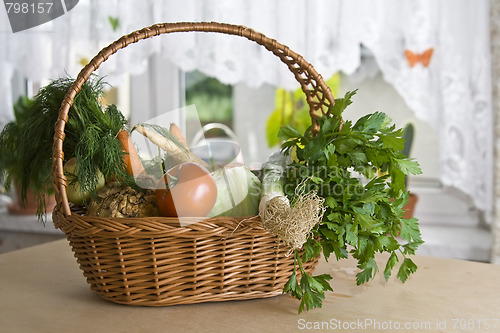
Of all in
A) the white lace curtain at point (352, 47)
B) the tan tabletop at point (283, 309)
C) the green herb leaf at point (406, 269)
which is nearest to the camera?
A: the tan tabletop at point (283, 309)

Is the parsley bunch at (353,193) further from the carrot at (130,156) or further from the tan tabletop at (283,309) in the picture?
the carrot at (130,156)

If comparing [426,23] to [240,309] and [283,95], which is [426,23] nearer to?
[283,95]

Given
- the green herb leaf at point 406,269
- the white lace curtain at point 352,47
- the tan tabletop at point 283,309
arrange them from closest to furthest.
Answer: the tan tabletop at point 283,309 → the green herb leaf at point 406,269 → the white lace curtain at point 352,47

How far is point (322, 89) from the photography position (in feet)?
2.98

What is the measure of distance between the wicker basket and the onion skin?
31 millimetres

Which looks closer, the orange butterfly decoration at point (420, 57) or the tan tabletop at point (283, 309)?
the tan tabletop at point (283, 309)

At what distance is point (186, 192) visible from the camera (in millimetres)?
729

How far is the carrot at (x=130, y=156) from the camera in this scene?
2.70 feet

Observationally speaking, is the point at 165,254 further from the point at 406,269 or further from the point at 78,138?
the point at 406,269

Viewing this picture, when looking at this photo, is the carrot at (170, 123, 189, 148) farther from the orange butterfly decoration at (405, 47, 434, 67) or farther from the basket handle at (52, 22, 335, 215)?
the orange butterfly decoration at (405, 47, 434, 67)

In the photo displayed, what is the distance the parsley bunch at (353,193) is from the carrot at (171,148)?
0.55 ft

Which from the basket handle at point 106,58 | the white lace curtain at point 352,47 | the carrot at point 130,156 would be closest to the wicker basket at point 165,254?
the basket handle at point 106,58

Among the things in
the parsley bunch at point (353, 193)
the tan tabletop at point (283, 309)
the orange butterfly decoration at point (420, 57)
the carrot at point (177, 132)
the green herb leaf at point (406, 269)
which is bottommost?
the tan tabletop at point (283, 309)

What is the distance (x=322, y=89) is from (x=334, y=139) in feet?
0.48
